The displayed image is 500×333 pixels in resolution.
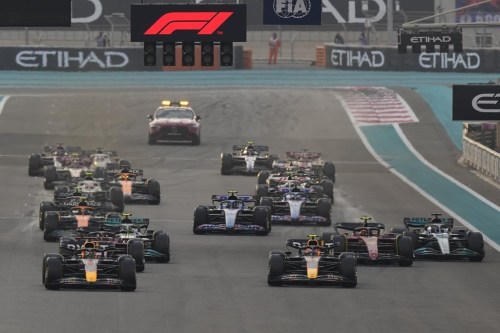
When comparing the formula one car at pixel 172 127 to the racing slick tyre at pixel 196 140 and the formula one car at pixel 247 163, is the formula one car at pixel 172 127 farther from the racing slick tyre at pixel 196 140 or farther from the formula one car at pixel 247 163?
the formula one car at pixel 247 163

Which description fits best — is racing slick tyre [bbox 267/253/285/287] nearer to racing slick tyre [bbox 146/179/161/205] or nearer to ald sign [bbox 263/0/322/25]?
ald sign [bbox 263/0/322/25]

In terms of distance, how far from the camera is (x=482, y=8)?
94.0 metres

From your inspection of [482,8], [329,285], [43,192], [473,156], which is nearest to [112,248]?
[329,285]

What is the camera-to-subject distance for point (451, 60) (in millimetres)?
84312

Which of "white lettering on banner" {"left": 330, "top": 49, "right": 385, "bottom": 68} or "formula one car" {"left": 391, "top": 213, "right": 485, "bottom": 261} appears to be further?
"white lettering on banner" {"left": 330, "top": 49, "right": 385, "bottom": 68}

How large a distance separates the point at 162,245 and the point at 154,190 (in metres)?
11.5

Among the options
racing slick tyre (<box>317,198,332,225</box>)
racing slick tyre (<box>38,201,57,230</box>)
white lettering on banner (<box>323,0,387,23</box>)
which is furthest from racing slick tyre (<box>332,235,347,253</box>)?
white lettering on banner (<box>323,0,387,23</box>)

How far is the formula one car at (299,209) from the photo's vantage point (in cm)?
4128

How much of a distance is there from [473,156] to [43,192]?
16.7 m

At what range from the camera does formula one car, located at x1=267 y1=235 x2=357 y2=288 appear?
3069 cm

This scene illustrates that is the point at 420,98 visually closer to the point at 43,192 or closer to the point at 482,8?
the point at 482,8

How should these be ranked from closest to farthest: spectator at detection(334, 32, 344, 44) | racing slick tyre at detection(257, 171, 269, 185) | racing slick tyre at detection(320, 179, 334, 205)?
racing slick tyre at detection(320, 179, 334, 205) < racing slick tyre at detection(257, 171, 269, 185) < spectator at detection(334, 32, 344, 44)

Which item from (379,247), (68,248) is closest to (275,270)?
(68,248)

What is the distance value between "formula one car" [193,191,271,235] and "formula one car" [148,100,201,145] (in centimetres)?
2257
